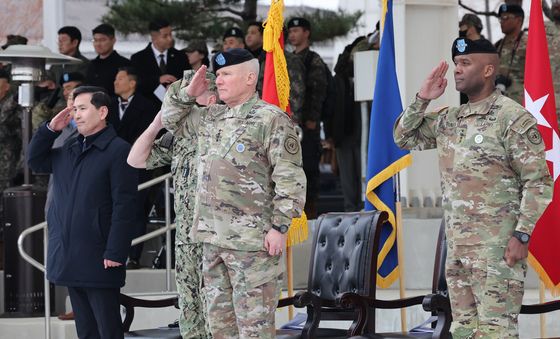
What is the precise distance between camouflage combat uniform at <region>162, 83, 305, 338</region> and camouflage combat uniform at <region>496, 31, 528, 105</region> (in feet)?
15.8

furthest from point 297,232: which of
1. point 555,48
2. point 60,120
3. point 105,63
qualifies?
point 105,63

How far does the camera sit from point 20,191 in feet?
32.0

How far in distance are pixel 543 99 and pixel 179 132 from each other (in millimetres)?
2002

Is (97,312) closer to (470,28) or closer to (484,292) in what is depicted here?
(484,292)

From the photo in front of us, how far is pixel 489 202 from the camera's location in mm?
5816

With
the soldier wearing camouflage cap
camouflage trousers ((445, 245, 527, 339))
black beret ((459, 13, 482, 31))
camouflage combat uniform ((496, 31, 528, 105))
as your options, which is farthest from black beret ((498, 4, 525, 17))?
camouflage trousers ((445, 245, 527, 339))

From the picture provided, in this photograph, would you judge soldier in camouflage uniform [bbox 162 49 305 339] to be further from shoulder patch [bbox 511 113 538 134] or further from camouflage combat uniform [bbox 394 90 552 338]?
shoulder patch [bbox 511 113 538 134]

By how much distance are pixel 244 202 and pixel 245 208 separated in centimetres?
3

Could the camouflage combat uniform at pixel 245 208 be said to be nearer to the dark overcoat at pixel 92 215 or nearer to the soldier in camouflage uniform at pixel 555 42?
the dark overcoat at pixel 92 215

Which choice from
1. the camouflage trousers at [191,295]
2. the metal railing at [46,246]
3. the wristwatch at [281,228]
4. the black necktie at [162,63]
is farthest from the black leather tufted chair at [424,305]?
the black necktie at [162,63]

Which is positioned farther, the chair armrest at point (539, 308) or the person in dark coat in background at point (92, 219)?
the person in dark coat in background at point (92, 219)

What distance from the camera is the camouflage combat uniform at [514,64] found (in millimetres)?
10367

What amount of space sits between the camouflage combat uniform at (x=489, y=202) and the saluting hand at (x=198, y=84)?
1.17 meters

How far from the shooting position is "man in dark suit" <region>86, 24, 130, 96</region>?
11.1 meters
